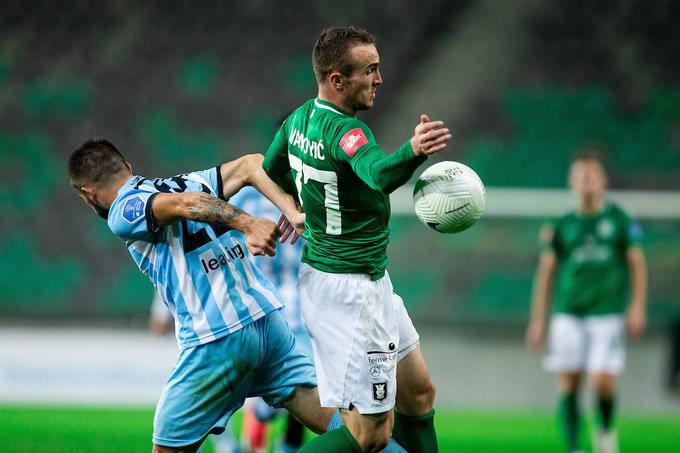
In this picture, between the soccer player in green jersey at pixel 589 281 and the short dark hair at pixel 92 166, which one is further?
the soccer player in green jersey at pixel 589 281

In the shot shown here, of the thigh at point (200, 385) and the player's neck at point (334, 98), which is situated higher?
the player's neck at point (334, 98)

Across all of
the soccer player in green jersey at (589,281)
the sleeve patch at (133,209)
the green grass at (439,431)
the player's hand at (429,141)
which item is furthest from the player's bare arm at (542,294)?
the player's hand at (429,141)

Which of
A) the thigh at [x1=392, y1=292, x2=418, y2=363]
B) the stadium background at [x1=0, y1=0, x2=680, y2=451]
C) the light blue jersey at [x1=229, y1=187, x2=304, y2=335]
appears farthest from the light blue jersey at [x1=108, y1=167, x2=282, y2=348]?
the stadium background at [x1=0, y1=0, x2=680, y2=451]

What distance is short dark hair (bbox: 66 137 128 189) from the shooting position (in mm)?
3988

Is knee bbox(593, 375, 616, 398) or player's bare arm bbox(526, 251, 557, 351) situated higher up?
player's bare arm bbox(526, 251, 557, 351)

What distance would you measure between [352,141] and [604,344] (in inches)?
178

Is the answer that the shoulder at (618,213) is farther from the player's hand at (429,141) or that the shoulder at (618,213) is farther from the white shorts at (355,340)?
the player's hand at (429,141)

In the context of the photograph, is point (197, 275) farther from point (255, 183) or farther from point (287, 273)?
point (287, 273)

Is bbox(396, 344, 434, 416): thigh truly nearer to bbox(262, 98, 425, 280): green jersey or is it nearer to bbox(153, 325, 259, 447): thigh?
bbox(262, 98, 425, 280): green jersey

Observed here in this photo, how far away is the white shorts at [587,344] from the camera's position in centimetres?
738

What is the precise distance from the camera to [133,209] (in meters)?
3.81

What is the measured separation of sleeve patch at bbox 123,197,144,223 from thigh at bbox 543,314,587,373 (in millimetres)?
4493

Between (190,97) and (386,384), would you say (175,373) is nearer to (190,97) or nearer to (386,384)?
(386,384)

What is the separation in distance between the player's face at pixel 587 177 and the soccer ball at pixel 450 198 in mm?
3945
